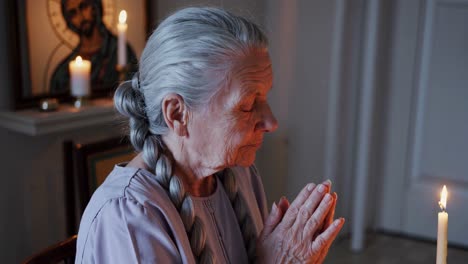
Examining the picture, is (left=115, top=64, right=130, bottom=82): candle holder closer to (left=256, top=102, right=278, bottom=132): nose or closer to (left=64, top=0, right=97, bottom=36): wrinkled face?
(left=64, top=0, right=97, bottom=36): wrinkled face

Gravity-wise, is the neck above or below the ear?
below

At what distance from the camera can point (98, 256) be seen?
1.05 meters

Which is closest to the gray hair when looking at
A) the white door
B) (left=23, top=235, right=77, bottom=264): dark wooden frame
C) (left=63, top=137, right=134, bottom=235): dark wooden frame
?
(left=23, top=235, right=77, bottom=264): dark wooden frame

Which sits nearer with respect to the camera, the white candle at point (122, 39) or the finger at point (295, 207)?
the finger at point (295, 207)

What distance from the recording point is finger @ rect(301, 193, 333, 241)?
44.8 inches

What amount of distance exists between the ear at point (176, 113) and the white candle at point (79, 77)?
90 centimetres

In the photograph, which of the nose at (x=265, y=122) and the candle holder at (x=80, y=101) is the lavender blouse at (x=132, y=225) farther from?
the candle holder at (x=80, y=101)

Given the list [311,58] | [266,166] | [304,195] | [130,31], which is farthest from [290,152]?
[304,195]

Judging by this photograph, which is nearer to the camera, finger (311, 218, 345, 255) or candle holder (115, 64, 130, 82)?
finger (311, 218, 345, 255)

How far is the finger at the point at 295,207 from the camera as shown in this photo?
1164mm

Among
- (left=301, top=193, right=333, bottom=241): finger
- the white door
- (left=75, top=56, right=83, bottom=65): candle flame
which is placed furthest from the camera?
the white door

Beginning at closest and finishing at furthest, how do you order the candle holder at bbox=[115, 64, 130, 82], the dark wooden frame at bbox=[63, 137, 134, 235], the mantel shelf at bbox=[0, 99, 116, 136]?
the dark wooden frame at bbox=[63, 137, 134, 235]
the mantel shelf at bbox=[0, 99, 116, 136]
the candle holder at bbox=[115, 64, 130, 82]

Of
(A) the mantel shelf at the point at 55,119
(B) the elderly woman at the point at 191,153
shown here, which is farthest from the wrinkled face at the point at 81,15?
(B) the elderly woman at the point at 191,153

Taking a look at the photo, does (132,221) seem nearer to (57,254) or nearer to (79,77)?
(57,254)
